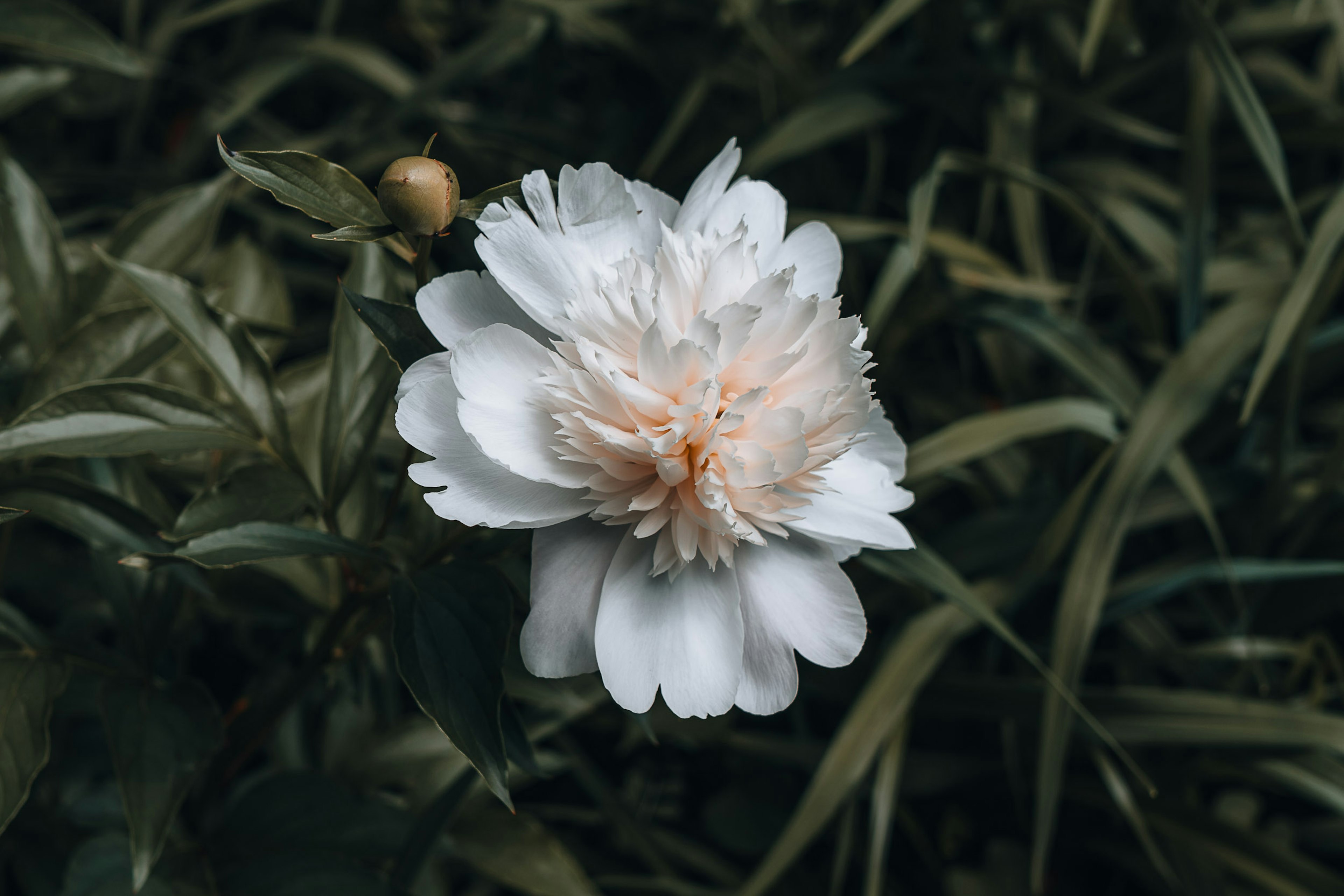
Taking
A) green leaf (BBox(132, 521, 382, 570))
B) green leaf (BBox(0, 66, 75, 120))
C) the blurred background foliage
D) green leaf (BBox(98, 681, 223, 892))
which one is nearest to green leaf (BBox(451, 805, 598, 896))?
the blurred background foliage

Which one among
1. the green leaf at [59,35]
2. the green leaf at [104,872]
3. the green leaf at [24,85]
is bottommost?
the green leaf at [104,872]

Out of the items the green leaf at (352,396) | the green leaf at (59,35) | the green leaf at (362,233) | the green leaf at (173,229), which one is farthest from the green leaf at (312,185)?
the green leaf at (59,35)

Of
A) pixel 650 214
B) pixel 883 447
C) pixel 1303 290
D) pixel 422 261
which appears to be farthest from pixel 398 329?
pixel 1303 290

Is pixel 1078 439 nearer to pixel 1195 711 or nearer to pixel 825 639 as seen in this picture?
pixel 1195 711

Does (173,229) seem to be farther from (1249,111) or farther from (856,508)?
(1249,111)

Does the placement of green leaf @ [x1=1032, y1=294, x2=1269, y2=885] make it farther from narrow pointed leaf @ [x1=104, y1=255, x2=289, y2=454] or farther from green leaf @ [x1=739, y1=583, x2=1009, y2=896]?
narrow pointed leaf @ [x1=104, y1=255, x2=289, y2=454]

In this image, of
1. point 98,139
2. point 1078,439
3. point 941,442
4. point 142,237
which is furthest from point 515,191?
point 98,139

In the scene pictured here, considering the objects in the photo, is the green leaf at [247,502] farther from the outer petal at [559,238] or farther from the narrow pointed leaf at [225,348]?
the outer petal at [559,238]
